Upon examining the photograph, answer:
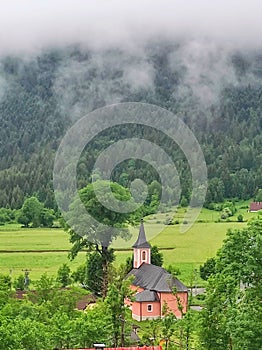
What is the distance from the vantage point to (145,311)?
56.1 meters

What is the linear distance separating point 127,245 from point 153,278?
19.8 metres

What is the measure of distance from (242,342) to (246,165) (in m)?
169

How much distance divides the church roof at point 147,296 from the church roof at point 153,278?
403 mm

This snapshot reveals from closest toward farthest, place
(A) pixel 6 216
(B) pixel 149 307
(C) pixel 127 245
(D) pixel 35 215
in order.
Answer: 1. (B) pixel 149 307
2. (C) pixel 127 245
3. (D) pixel 35 215
4. (A) pixel 6 216

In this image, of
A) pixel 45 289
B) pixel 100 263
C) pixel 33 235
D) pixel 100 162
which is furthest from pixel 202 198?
pixel 45 289

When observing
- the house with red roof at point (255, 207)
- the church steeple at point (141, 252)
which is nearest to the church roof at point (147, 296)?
the church steeple at point (141, 252)

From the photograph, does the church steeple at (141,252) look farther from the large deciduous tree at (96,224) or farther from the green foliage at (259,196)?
the green foliage at (259,196)

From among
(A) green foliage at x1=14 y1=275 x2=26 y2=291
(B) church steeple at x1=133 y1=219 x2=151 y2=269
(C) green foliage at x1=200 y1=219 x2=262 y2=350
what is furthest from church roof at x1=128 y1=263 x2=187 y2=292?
(C) green foliage at x1=200 y1=219 x2=262 y2=350

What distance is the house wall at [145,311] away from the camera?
55688mm

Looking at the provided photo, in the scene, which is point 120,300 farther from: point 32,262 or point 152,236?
point 152,236

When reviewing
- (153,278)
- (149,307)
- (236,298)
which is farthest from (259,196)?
(236,298)

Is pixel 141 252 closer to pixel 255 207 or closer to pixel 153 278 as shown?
pixel 153 278

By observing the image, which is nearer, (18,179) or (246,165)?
(18,179)

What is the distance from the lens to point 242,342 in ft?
70.6
